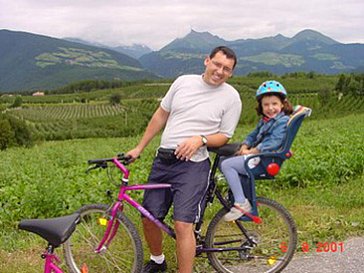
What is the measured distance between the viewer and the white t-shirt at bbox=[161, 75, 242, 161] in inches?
150

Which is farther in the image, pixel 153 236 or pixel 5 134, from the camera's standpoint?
pixel 5 134

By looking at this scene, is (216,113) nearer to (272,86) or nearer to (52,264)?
(272,86)

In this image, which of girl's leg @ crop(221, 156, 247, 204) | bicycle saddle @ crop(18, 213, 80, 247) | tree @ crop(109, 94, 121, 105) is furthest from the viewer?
tree @ crop(109, 94, 121, 105)

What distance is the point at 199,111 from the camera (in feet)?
12.5

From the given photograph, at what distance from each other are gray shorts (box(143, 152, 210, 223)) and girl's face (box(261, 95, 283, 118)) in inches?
27.1

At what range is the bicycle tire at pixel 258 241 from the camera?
13.7 ft

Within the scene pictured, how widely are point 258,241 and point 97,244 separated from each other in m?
1.51

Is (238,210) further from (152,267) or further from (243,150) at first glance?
(152,267)

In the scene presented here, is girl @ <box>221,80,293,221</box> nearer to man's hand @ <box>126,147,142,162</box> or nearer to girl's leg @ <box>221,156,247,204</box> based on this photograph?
girl's leg @ <box>221,156,247,204</box>

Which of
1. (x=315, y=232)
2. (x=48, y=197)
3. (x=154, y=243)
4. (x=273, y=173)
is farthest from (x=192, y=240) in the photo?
(x=48, y=197)

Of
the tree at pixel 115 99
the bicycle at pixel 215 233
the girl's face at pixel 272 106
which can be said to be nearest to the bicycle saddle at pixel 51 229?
the bicycle at pixel 215 233

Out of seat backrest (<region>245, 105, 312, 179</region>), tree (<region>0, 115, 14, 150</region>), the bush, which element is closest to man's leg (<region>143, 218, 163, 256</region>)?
seat backrest (<region>245, 105, 312, 179</region>)

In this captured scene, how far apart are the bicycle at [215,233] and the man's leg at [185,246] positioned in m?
0.23

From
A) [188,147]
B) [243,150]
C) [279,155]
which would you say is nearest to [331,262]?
[279,155]
